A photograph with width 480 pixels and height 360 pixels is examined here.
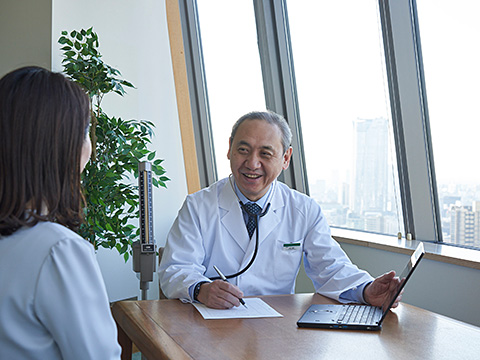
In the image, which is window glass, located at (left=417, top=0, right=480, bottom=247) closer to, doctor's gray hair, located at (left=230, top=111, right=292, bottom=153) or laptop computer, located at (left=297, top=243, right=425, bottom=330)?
doctor's gray hair, located at (left=230, top=111, right=292, bottom=153)

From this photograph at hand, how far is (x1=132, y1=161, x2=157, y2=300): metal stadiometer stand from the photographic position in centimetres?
196

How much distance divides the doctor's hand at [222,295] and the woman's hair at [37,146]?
67 centimetres

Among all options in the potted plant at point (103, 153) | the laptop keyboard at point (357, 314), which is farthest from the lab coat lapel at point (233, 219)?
the potted plant at point (103, 153)

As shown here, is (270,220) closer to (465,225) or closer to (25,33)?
(465,225)

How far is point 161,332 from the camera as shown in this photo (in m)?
1.28

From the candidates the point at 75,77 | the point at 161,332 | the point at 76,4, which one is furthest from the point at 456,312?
the point at 76,4

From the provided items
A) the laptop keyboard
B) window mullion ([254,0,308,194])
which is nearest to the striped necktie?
the laptop keyboard

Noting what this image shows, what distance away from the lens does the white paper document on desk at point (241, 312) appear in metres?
1.42

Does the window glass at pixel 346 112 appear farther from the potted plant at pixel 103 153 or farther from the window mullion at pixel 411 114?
the potted plant at pixel 103 153

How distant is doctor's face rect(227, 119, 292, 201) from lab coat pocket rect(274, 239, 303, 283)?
0.26 m

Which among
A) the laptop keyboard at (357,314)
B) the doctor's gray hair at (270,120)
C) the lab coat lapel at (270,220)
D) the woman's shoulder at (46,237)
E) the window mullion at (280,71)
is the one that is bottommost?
the laptop keyboard at (357,314)

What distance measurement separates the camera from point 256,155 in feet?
6.58

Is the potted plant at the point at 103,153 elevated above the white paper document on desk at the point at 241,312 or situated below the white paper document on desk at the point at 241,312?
above

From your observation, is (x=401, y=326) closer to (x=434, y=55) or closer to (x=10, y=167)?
(x=10, y=167)
